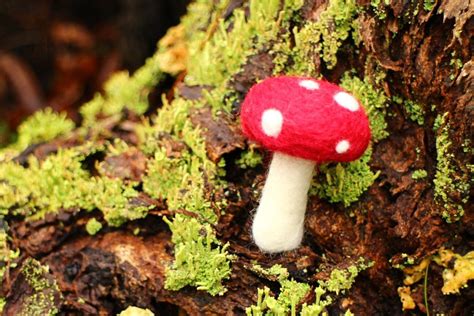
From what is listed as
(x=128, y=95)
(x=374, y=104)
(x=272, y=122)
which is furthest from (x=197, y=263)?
(x=128, y=95)

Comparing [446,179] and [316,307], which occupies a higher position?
[446,179]

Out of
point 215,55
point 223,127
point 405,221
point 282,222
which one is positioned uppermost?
point 215,55

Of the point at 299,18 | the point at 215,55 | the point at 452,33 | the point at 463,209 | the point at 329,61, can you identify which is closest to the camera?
the point at 452,33

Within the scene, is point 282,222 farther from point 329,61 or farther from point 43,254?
point 43,254

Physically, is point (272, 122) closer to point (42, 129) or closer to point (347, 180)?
point (347, 180)

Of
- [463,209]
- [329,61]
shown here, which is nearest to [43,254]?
[329,61]

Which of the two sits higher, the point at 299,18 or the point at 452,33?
the point at 299,18

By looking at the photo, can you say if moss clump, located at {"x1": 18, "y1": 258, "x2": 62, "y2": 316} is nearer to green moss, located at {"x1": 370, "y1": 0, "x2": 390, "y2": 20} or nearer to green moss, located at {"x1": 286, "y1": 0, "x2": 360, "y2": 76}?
green moss, located at {"x1": 286, "y1": 0, "x2": 360, "y2": 76}

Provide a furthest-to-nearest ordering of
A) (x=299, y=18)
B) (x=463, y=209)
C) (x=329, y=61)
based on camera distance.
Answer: (x=299, y=18), (x=329, y=61), (x=463, y=209)
